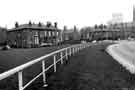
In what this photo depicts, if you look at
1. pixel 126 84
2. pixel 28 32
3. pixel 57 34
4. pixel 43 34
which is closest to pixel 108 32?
pixel 57 34

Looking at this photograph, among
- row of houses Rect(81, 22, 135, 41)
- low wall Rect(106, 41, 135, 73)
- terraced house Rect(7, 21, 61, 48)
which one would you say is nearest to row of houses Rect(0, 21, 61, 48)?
terraced house Rect(7, 21, 61, 48)

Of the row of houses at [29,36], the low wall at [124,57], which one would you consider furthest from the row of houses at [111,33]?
the low wall at [124,57]

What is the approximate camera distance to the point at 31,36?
4397 centimetres

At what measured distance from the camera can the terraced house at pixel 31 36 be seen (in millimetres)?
43344

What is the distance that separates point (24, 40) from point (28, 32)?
289cm

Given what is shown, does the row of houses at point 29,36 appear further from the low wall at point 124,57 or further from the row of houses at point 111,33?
the row of houses at point 111,33

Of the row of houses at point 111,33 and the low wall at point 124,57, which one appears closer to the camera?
the low wall at point 124,57

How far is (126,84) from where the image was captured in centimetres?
500

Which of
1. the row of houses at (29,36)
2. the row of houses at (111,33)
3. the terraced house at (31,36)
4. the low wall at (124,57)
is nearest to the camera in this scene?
the low wall at (124,57)

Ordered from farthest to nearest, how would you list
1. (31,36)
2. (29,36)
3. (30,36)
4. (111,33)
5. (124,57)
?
(111,33)
(31,36)
(30,36)
(29,36)
(124,57)

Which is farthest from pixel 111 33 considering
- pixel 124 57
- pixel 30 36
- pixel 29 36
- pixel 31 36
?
pixel 124 57

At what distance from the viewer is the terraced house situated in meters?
43.3

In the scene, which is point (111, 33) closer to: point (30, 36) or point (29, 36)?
point (30, 36)

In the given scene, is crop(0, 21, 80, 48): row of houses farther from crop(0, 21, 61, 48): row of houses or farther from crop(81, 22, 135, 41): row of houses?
crop(81, 22, 135, 41): row of houses
